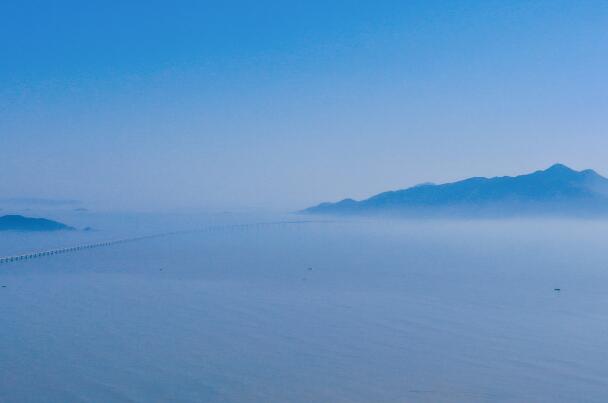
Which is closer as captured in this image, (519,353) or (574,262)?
(519,353)

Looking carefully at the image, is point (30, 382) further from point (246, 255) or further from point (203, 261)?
point (246, 255)

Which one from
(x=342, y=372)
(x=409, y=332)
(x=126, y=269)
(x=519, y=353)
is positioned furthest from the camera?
(x=126, y=269)

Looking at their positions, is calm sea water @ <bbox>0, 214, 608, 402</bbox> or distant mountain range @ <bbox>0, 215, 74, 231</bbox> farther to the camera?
distant mountain range @ <bbox>0, 215, 74, 231</bbox>

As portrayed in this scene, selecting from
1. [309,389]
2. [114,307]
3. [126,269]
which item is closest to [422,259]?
[126,269]

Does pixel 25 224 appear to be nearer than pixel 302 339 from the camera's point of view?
No

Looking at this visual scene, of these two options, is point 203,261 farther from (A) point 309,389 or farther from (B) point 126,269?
(A) point 309,389

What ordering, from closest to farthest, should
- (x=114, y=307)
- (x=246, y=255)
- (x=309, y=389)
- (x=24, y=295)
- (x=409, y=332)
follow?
(x=309, y=389) < (x=409, y=332) < (x=114, y=307) < (x=24, y=295) < (x=246, y=255)

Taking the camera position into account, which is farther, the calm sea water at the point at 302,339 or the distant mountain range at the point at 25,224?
the distant mountain range at the point at 25,224
